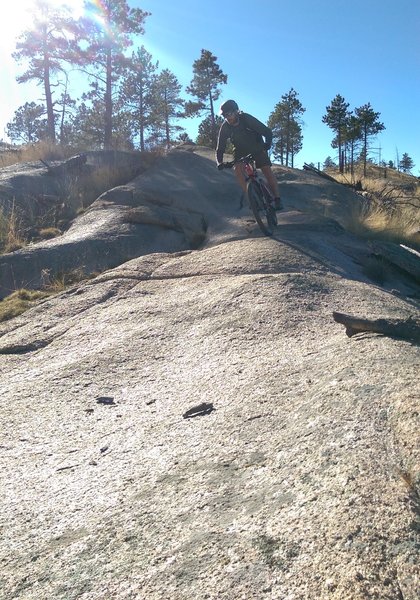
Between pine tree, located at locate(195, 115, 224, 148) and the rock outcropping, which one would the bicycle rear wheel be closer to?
the rock outcropping

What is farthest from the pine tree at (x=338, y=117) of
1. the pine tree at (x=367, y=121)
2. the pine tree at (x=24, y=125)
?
the pine tree at (x=24, y=125)

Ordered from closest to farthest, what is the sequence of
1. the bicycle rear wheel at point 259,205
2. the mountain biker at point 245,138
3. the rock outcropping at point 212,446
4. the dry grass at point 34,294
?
the rock outcropping at point 212,446 < the dry grass at point 34,294 < the mountain biker at point 245,138 < the bicycle rear wheel at point 259,205

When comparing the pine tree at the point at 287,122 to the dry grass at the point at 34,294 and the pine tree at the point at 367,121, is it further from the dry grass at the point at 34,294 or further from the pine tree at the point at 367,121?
the dry grass at the point at 34,294

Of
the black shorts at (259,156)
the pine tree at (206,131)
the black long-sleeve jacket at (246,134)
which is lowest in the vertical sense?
the black shorts at (259,156)

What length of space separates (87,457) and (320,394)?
1346 millimetres

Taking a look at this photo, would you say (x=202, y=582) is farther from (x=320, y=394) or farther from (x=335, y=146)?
(x=335, y=146)

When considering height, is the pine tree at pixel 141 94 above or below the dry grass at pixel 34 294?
above

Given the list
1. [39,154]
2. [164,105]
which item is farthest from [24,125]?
[39,154]

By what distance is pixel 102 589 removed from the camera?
6.16 feet

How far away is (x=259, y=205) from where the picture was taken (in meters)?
8.29

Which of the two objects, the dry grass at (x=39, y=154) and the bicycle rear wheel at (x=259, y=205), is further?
the dry grass at (x=39, y=154)

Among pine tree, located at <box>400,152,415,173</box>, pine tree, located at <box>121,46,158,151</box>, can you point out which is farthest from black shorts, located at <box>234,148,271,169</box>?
pine tree, located at <box>400,152,415,173</box>

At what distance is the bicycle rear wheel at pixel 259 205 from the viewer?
8.16 meters

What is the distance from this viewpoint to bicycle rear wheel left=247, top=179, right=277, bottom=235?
8164 mm
